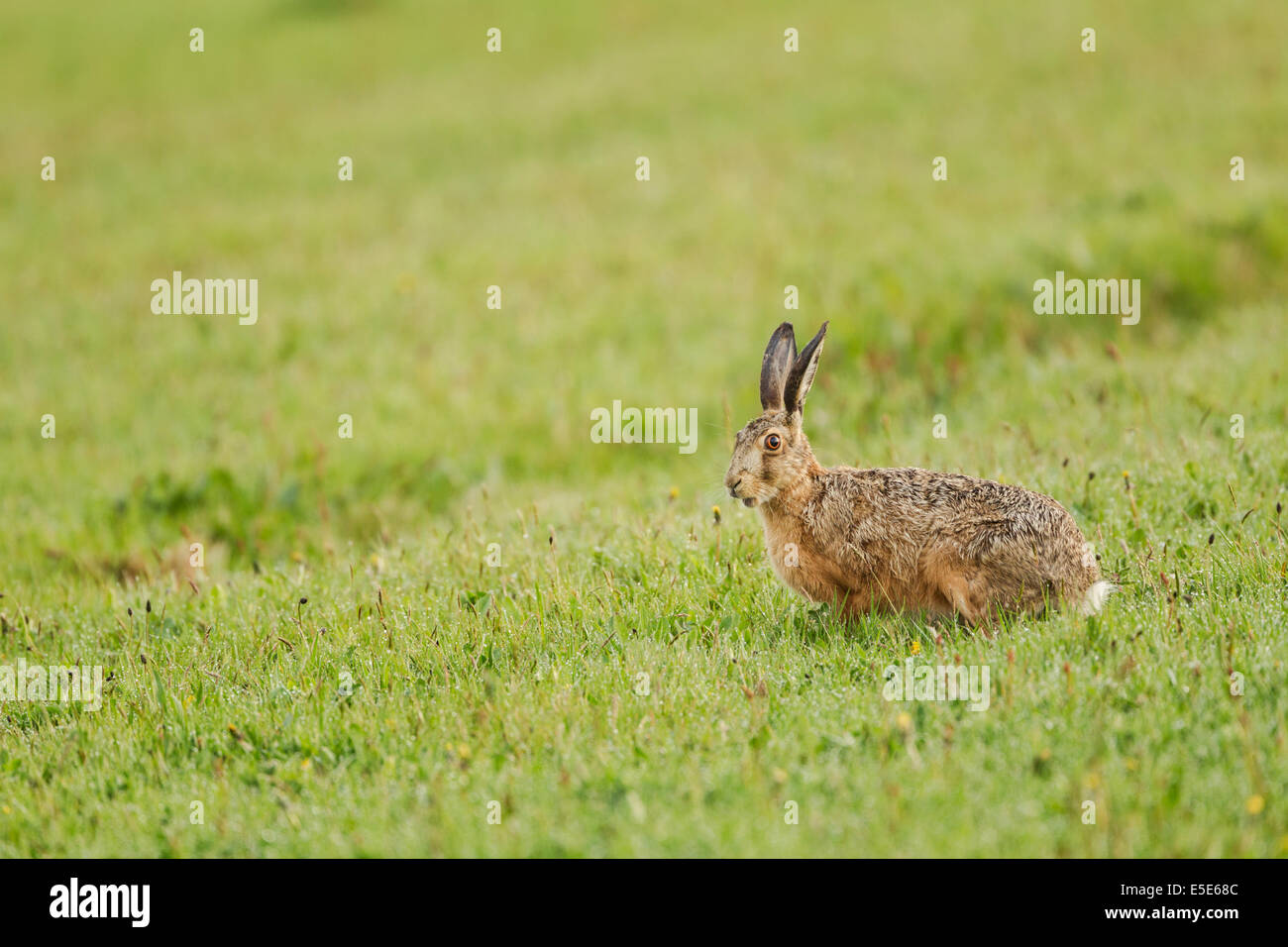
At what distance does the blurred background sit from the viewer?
1016 centimetres

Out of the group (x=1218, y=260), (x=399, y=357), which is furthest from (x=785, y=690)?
(x=1218, y=260)

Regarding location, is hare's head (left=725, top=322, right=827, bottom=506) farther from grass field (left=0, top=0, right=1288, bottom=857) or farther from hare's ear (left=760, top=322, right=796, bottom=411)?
grass field (left=0, top=0, right=1288, bottom=857)

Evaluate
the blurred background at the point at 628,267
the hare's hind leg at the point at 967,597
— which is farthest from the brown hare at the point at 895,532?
the blurred background at the point at 628,267

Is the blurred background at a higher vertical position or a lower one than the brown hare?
higher

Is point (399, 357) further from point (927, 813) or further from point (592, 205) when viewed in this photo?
point (927, 813)

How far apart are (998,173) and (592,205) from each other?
20.3 ft

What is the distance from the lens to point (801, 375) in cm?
611

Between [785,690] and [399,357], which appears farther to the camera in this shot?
[399,357]

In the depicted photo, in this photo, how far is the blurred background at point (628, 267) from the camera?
10.2 m

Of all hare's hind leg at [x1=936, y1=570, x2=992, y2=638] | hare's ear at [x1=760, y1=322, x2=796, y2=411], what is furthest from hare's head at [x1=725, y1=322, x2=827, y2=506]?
hare's hind leg at [x1=936, y1=570, x2=992, y2=638]

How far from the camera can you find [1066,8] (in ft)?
79.7

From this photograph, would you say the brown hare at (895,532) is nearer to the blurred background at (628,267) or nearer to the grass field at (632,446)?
the grass field at (632,446)

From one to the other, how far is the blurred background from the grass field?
8 cm

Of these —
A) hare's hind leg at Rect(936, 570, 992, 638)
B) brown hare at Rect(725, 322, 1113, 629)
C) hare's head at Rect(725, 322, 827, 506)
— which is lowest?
hare's hind leg at Rect(936, 570, 992, 638)
